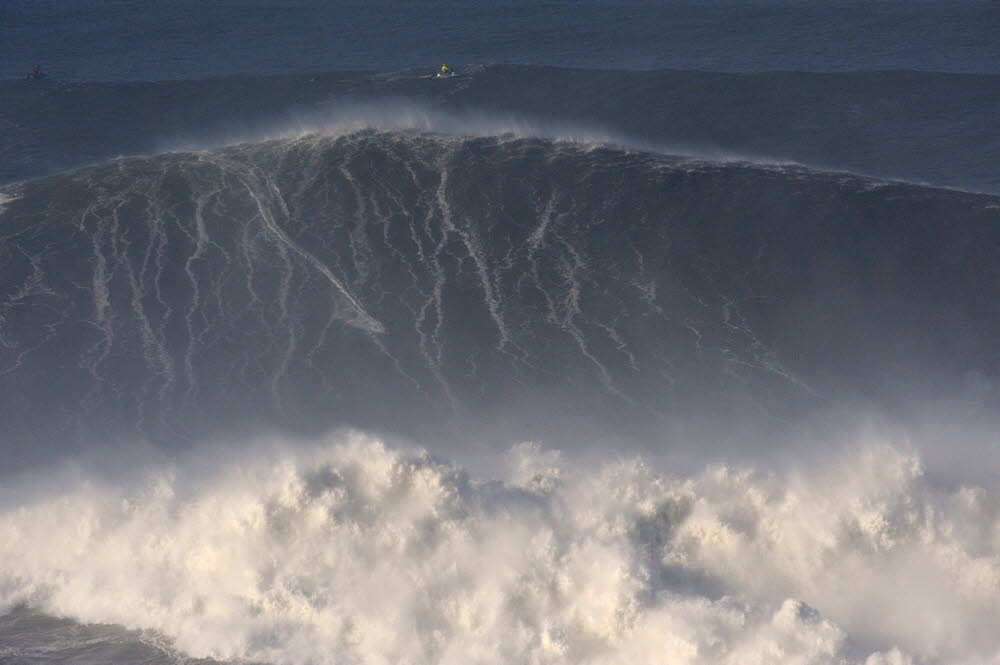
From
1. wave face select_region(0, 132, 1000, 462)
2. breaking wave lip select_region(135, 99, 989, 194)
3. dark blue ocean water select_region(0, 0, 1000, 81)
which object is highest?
dark blue ocean water select_region(0, 0, 1000, 81)

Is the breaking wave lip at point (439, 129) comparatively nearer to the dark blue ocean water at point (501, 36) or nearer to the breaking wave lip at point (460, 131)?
the breaking wave lip at point (460, 131)

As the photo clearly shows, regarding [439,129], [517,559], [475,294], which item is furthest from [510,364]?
[439,129]

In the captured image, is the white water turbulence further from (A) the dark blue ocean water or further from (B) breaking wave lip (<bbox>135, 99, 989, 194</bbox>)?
(A) the dark blue ocean water

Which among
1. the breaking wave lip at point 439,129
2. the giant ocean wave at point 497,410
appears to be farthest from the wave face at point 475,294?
the breaking wave lip at point 439,129

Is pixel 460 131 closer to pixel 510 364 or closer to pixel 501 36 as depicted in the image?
pixel 501 36

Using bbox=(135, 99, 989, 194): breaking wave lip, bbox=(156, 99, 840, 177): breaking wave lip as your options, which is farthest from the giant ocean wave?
bbox=(156, 99, 840, 177): breaking wave lip
